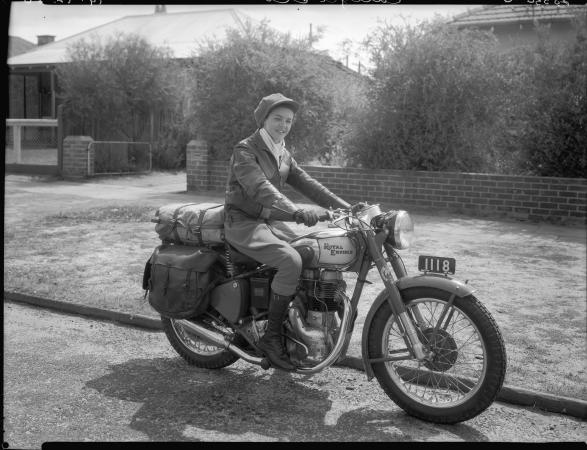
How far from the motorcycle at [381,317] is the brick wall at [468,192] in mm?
8527

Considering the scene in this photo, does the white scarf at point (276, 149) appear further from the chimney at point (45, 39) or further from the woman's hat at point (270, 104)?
the chimney at point (45, 39)

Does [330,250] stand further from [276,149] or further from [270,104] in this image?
[270,104]

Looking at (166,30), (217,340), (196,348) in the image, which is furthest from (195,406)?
(166,30)

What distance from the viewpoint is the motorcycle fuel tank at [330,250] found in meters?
4.32

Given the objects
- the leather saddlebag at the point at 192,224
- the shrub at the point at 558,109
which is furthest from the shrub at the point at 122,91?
the leather saddlebag at the point at 192,224

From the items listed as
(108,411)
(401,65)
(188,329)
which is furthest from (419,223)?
(108,411)

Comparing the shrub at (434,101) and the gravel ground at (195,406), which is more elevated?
the shrub at (434,101)

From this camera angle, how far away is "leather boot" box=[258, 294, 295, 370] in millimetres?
4363

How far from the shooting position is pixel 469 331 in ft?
13.6

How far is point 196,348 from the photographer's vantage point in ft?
16.6

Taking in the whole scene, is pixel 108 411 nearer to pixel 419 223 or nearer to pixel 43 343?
pixel 43 343

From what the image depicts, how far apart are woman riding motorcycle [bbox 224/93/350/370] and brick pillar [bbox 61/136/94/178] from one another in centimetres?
1489

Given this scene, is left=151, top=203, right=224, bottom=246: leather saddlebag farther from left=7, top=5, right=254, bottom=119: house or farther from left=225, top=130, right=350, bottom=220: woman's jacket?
left=7, top=5, right=254, bottom=119: house

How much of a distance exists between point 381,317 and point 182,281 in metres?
1.34
